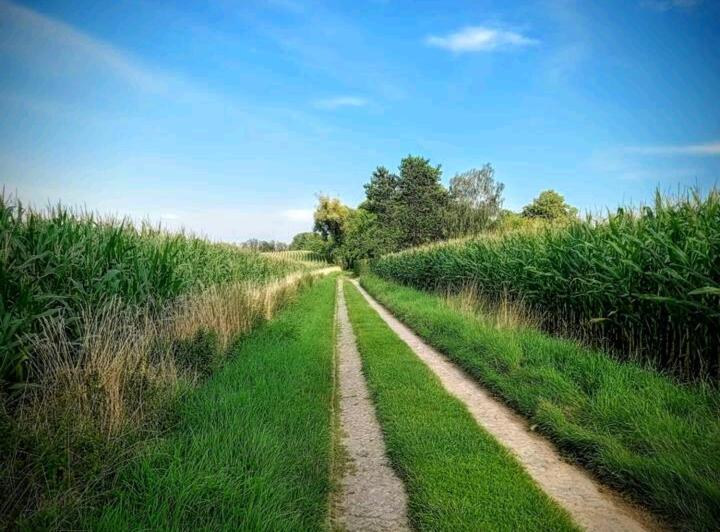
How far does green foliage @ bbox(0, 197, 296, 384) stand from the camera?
4.24 m

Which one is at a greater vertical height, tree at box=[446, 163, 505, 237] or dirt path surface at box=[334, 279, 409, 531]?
tree at box=[446, 163, 505, 237]

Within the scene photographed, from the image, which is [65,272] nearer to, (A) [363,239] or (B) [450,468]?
(B) [450,468]

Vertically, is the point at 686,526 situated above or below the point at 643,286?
below

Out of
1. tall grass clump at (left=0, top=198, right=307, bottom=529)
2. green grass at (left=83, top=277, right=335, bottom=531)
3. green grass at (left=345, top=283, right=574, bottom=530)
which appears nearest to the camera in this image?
green grass at (left=83, top=277, right=335, bottom=531)

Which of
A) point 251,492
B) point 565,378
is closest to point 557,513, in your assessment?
point 251,492

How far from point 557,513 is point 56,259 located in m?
6.33

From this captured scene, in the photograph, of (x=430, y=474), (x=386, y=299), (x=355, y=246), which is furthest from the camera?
(x=355, y=246)

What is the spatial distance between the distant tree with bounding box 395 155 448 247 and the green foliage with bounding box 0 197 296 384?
45.6 m

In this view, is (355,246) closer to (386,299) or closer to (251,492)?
(386,299)

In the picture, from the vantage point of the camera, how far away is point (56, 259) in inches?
213

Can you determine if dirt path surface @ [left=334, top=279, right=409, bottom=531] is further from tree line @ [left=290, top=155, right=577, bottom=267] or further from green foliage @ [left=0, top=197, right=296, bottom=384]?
tree line @ [left=290, top=155, right=577, bottom=267]

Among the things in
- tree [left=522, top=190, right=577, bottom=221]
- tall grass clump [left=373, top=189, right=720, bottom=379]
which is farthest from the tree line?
tall grass clump [left=373, top=189, right=720, bottom=379]

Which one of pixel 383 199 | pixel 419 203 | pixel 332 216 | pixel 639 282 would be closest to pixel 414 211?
pixel 419 203

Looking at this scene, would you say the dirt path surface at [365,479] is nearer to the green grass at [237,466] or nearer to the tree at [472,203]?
the green grass at [237,466]
